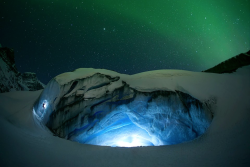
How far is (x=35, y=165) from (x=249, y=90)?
10.9 meters

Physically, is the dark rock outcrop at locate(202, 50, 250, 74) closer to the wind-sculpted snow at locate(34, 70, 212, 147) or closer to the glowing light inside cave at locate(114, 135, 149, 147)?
the wind-sculpted snow at locate(34, 70, 212, 147)

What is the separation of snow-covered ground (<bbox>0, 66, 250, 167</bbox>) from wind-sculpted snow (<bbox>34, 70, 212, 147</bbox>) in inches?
40.8

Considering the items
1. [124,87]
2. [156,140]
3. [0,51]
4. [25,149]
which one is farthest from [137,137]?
[0,51]

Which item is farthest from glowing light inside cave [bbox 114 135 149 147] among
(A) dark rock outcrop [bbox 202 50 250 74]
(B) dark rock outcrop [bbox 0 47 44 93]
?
(B) dark rock outcrop [bbox 0 47 44 93]

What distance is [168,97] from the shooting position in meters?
8.86

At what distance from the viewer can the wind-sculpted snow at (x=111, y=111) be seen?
8703 millimetres

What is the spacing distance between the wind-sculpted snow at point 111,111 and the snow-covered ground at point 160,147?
3.40ft

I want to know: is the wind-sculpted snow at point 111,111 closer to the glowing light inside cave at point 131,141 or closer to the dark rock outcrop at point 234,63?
the glowing light inside cave at point 131,141

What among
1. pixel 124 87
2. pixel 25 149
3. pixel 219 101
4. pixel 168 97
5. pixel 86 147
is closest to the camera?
pixel 25 149

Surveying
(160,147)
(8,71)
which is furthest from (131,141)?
(8,71)

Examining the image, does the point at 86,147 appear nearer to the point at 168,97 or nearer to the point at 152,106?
the point at 152,106

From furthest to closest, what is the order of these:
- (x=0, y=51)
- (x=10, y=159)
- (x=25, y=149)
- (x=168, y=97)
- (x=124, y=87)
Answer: (x=0, y=51), (x=124, y=87), (x=168, y=97), (x=25, y=149), (x=10, y=159)

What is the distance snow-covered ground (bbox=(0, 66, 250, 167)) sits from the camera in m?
4.68

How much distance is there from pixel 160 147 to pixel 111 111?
438 cm
